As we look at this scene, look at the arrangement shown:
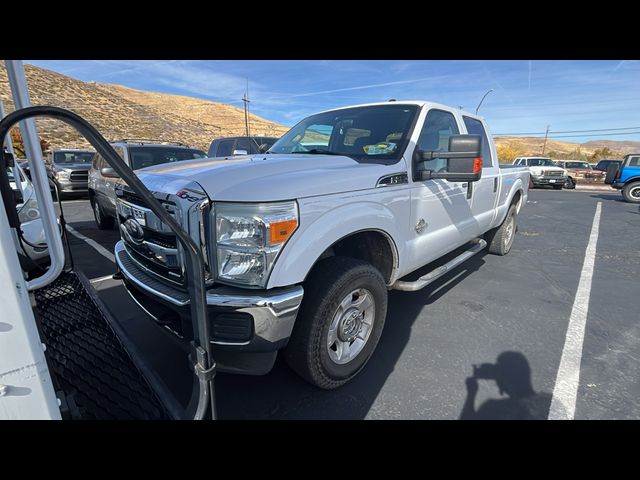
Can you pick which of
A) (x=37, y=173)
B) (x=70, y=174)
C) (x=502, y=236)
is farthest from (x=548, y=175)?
(x=70, y=174)

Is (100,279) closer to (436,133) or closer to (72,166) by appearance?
(436,133)

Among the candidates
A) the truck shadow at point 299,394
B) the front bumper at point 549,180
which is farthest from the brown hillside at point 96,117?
the truck shadow at point 299,394

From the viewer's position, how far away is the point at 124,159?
21.0 feet

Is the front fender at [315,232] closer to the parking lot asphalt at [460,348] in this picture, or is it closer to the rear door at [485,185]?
the parking lot asphalt at [460,348]

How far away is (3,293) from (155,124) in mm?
50631

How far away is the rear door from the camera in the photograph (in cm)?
387

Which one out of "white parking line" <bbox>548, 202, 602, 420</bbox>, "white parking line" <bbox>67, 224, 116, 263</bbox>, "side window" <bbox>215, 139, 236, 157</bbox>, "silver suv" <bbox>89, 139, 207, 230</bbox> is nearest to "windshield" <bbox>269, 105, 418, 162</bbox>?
"white parking line" <bbox>548, 202, 602, 420</bbox>

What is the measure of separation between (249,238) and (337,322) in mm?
902

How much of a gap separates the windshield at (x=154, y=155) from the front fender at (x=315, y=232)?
5.38 meters

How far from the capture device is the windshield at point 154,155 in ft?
21.1
